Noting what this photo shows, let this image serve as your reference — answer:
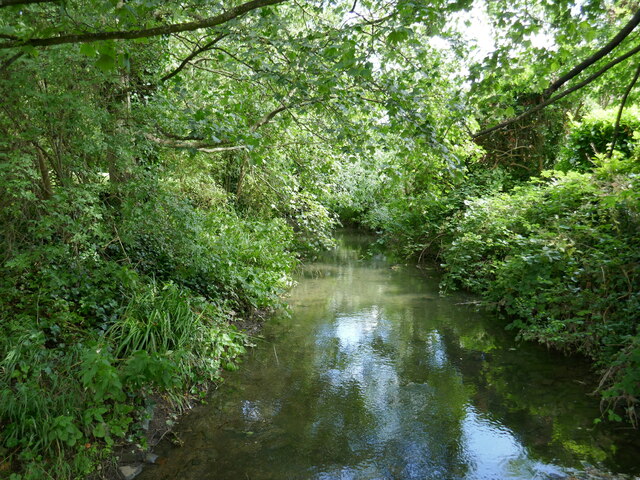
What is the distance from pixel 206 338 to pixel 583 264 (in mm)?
4859

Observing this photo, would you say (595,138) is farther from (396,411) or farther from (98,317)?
(98,317)

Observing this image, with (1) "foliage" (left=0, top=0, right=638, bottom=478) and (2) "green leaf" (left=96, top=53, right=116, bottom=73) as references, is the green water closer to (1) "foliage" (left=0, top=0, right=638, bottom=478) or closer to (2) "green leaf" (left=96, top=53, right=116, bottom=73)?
(1) "foliage" (left=0, top=0, right=638, bottom=478)

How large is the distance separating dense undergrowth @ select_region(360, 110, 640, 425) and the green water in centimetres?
44

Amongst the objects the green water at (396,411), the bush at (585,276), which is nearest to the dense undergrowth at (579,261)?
the bush at (585,276)

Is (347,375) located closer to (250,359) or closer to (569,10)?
(250,359)

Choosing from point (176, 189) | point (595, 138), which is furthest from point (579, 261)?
point (176, 189)

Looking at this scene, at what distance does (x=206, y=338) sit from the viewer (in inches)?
215

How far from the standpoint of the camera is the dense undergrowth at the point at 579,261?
5.03 m

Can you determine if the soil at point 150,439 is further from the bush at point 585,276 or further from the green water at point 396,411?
the bush at point 585,276

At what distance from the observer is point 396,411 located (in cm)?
491

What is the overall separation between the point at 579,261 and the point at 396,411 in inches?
127

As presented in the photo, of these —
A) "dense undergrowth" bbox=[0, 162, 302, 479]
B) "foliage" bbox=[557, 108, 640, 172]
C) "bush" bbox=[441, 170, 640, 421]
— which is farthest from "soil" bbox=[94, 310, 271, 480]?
"foliage" bbox=[557, 108, 640, 172]

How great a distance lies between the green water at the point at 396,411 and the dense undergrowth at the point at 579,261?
1.45 feet

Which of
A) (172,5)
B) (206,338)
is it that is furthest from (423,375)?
(172,5)
